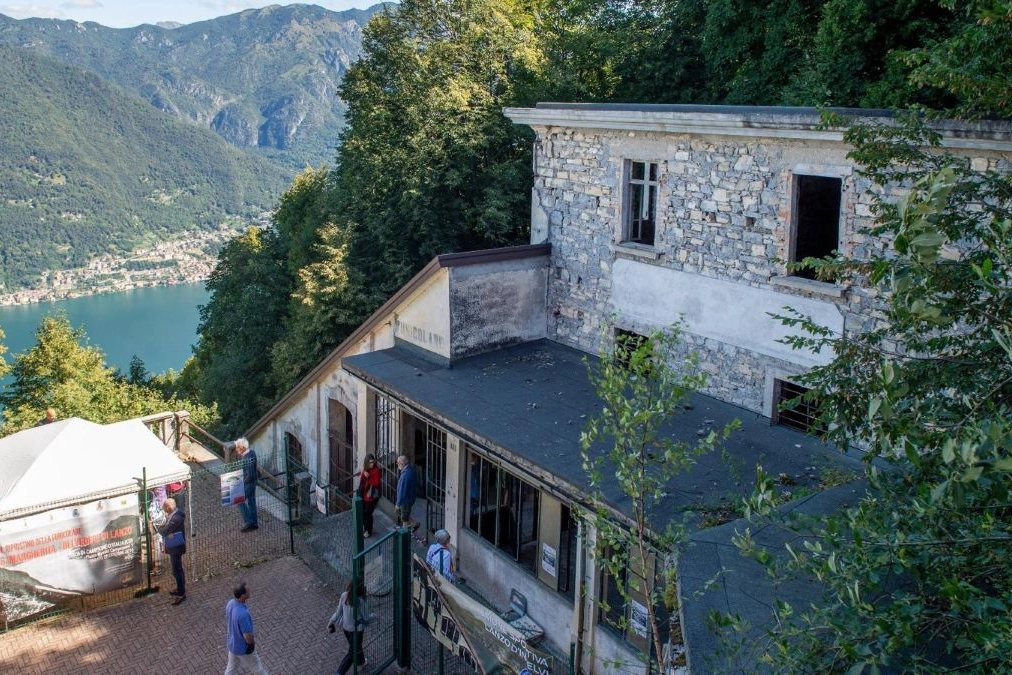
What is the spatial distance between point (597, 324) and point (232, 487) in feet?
22.1

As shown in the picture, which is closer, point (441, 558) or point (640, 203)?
point (441, 558)

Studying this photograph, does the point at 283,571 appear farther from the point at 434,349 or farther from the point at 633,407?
the point at 633,407

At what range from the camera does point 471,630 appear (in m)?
9.76

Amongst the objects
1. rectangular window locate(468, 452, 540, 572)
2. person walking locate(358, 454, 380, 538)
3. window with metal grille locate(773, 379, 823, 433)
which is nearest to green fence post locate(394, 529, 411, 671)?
rectangular window locate(468, 452, 540, 572)

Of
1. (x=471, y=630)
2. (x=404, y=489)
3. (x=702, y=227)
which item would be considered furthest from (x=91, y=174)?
(x=471, y=630)

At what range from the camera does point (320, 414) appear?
718 inches

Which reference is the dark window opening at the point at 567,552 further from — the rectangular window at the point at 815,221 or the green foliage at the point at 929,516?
the green foliage at the point at 929,516

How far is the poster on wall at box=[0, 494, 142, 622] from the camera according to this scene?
11711 millimetres

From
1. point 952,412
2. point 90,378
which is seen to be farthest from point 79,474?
point 90,378

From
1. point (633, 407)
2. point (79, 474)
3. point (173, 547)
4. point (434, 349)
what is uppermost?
point (633, 407)

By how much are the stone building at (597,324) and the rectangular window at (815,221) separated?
0.10 ft

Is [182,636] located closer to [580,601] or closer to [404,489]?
[404,489]

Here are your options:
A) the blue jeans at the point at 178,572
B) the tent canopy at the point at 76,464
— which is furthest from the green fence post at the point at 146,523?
the blue jeans at the point at 178,572

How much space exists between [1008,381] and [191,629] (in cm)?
1081
